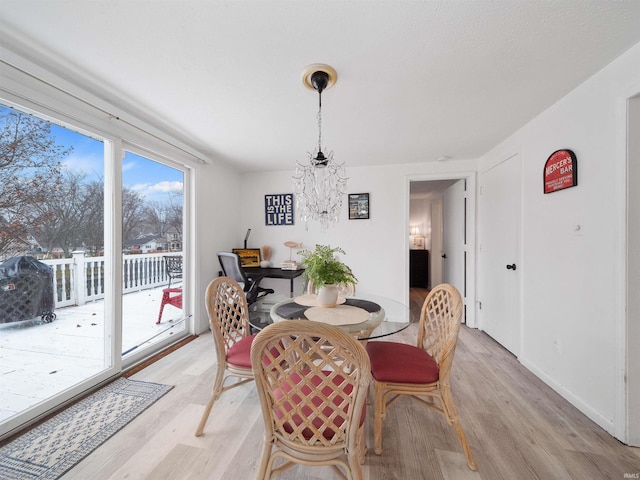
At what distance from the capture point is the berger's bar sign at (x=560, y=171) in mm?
1716

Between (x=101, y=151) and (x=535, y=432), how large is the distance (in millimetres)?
3775

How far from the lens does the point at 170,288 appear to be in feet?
9.28

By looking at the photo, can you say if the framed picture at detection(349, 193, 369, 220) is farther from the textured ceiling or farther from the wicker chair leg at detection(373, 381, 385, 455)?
the wicker chair leg at detection(373, 381, 385, 455)

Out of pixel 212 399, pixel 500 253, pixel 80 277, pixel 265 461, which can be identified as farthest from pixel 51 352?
pixel 500 253

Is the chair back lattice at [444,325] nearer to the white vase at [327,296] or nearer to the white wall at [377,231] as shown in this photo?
the white vase at [327,296]

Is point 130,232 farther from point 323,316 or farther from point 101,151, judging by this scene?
point 323,316

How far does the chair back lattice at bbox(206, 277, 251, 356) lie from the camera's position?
1.49 metres

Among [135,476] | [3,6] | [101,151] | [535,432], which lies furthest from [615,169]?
[101,151]

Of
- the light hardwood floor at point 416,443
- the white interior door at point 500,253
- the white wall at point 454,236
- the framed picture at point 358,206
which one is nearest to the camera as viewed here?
the light hardwood floor at point 416,443

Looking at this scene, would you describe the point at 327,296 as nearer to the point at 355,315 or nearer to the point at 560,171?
the point at 355,315

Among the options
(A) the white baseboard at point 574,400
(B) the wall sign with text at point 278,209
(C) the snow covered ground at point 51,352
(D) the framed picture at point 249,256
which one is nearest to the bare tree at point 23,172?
(C) the snow covered ground at point 51,352

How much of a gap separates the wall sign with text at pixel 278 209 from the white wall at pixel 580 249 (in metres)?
2.89

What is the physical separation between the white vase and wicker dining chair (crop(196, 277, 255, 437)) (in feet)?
1.88

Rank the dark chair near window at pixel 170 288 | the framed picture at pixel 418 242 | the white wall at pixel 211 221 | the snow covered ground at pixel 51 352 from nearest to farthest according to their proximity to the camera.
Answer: the snow covered ground at pixel 51 352, the dark chair near window at pixel 170 288, the white wall at pixel 211 221, the framed picture at pixel 418 242
